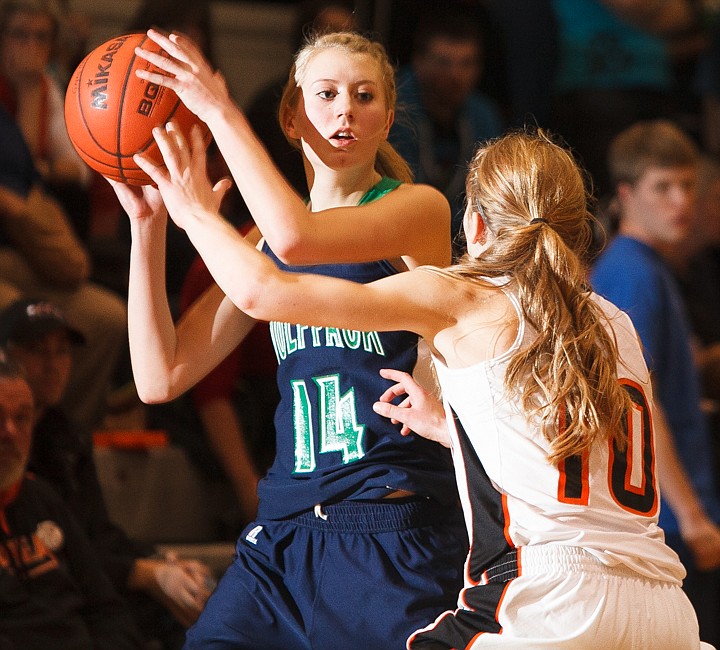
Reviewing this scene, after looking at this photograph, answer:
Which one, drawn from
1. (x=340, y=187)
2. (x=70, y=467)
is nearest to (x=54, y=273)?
(x=70, y=467)

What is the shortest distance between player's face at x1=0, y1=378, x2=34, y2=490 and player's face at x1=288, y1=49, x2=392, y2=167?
5.03 feet

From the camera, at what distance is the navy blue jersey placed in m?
2.84

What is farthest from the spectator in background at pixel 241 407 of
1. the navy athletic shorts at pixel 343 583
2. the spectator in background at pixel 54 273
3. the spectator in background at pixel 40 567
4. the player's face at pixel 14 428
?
the navy athletic shorts at pixel 343 583

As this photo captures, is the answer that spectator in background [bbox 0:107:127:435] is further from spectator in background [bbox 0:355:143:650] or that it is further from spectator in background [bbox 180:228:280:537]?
spectator in background [bbox 0:355:143:650]

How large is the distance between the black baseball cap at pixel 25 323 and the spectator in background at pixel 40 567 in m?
0.39

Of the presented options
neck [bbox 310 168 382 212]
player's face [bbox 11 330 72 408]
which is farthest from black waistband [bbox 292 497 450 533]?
player's face [bbox 11 330 72 408]

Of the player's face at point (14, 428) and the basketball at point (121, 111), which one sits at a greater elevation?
the basketball at point (121, 111)

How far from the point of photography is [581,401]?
8.14ft

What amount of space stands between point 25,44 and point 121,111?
104 inches

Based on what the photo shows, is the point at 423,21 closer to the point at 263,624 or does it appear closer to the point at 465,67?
the point at 465,67

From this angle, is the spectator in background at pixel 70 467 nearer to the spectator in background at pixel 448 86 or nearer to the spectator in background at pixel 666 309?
the spectator in background at pixel 666 309

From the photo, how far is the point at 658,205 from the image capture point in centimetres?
488

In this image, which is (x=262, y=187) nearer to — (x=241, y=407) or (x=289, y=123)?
(x=289, y=123)

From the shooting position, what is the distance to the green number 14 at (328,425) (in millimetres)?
2863
